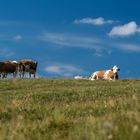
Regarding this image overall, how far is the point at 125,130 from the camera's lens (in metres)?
7.61

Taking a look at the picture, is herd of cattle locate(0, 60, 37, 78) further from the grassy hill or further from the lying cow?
the grassy hill

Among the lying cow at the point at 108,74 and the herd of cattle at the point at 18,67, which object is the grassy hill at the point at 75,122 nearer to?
the lying cow at the point at 108,74

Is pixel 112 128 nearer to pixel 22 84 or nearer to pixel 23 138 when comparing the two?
pixel 23 138

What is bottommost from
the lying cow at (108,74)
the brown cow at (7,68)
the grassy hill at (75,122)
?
the grassy hill at (75,122)

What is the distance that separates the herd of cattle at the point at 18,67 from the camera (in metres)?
58.3

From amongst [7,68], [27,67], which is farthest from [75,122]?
[27,67]

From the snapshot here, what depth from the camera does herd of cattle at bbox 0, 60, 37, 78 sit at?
2296 inches

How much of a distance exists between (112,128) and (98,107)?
601cm

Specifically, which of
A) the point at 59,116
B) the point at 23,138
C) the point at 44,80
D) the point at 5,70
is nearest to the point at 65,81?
the point at 44,80

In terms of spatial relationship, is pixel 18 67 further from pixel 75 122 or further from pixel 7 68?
pixel 75 122

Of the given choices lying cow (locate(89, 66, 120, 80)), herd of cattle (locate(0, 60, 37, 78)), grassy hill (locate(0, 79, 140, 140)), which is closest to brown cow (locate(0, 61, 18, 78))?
herd of cattle (locate(0, 60, 37, 78))

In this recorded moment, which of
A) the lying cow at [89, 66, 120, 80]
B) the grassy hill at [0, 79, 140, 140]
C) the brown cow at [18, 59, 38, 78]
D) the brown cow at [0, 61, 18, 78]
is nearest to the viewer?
the grassy hill at [0, 79, 140, 140]

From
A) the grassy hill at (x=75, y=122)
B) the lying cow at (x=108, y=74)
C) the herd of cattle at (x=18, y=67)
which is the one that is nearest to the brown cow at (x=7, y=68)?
the herd of cattle at (x=18, y=67)

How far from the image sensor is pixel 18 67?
61031 millimetres
